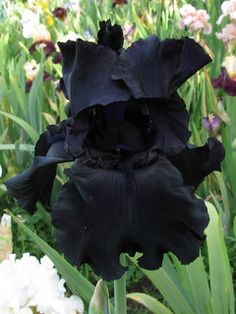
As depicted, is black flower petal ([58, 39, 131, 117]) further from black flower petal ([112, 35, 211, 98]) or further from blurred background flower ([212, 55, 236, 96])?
blurred background flower ([212, 55, 236, 96])

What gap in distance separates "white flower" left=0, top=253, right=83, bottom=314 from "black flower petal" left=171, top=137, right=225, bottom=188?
9.4 inches

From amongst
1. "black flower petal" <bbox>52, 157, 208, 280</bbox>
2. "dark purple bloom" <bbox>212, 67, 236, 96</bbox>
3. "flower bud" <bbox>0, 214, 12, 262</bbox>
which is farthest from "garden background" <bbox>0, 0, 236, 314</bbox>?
"black flower petal" <bbox>52, 157, 208, 280</bbox>

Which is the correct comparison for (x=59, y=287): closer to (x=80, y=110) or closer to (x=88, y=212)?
(x=88, y=212)

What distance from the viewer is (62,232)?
72 centimetres

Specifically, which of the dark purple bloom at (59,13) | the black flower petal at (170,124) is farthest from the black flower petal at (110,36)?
the dark purple bloom at (59,13)

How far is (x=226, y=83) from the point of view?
1.87 metres

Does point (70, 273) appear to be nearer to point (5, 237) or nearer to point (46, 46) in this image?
point (5, 237)

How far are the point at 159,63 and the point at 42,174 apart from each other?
9.4 inches

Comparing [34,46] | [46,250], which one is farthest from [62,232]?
[34,46]

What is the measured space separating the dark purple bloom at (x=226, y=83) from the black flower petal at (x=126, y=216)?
1.19m

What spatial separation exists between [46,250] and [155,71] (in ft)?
1.80

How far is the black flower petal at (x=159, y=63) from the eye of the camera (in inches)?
28.8

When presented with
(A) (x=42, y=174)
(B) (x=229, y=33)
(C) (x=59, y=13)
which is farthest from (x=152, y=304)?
(C) (x=59, y=13)

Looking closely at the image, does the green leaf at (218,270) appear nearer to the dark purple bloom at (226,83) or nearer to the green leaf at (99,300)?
the green leaf at (99,300)
